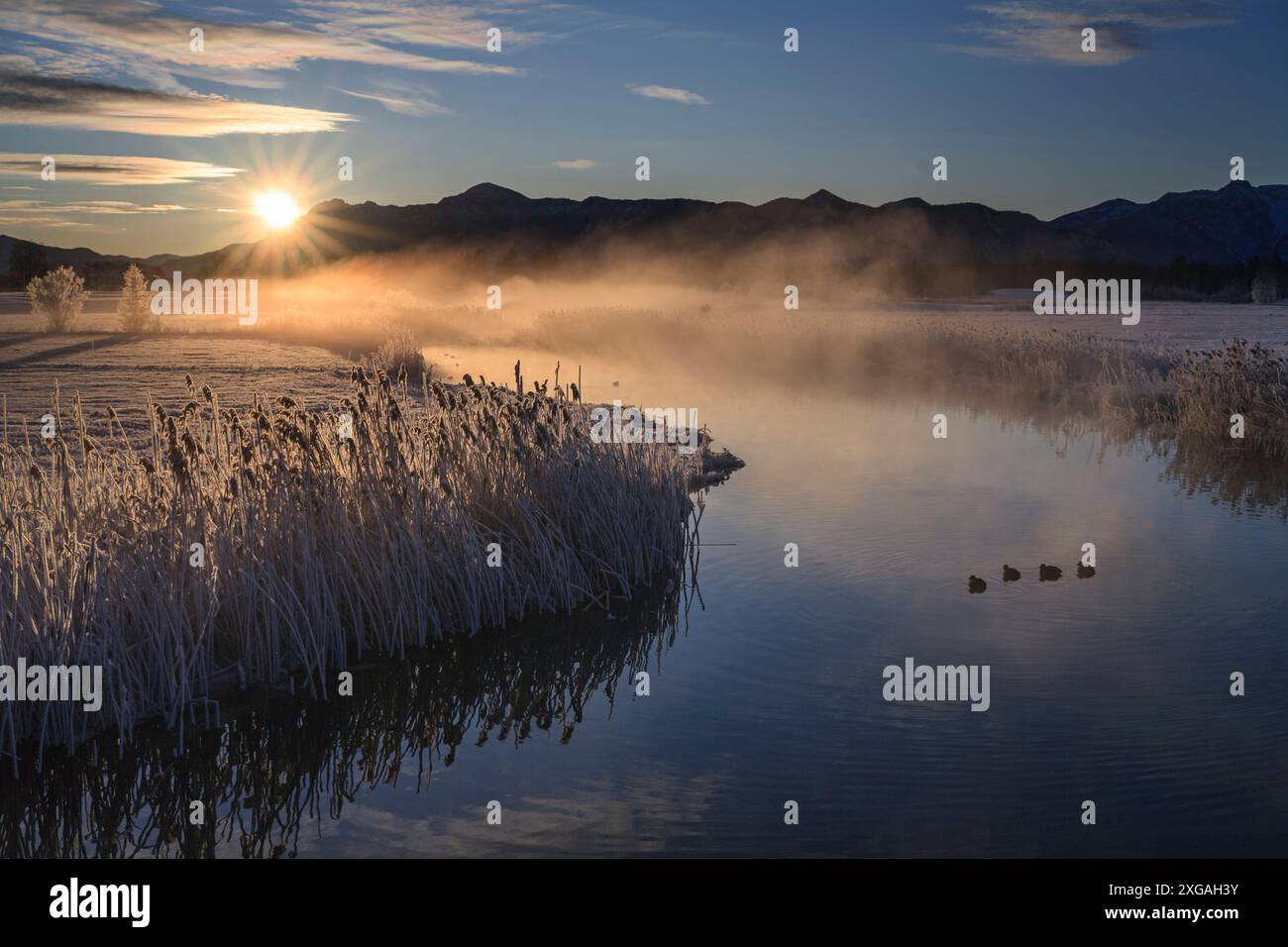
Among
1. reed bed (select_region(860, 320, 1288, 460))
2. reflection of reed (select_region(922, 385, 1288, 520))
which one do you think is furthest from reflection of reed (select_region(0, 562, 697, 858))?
reed bed (select_region(860, 320, 1288, 460))

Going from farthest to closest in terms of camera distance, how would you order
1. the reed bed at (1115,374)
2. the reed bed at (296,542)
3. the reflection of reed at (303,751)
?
the reed bed at (1115,374)
the reed bed at (296,542)
the reflection of reed at (303,751)

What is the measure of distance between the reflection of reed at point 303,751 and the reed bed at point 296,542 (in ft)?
0.88

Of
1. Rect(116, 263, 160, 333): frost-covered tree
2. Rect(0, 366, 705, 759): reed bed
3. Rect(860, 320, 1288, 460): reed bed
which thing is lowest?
Rect(0, 366, 705, 759): reed bed

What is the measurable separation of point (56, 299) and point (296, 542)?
126 feet

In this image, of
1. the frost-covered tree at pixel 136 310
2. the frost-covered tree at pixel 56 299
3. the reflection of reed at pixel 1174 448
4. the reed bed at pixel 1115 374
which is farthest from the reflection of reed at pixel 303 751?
the frost-covered tree at pixel 56 299

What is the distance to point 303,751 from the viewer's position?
7926mm

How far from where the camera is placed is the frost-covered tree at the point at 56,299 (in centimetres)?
4184

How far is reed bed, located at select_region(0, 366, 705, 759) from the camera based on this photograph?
25.8ft

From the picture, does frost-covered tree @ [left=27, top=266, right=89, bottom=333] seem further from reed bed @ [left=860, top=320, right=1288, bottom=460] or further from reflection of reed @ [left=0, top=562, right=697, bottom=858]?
reflection of reed @ [left=0, top=562, right=697, bottom=858]

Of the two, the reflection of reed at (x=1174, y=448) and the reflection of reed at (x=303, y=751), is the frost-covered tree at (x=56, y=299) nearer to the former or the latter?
the reflection of reed at (x=1174, y=448)

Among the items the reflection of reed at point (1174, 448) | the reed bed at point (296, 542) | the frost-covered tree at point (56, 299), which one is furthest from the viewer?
Answer: the frost-covered tree at point (56, 299)

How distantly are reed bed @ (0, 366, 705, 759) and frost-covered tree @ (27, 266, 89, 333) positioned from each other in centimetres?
3593

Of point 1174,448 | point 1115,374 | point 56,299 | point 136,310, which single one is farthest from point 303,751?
point 56,299
